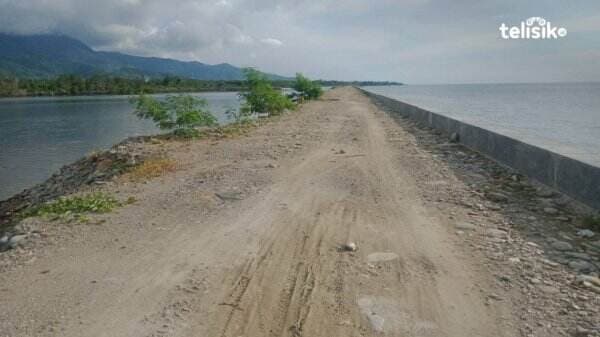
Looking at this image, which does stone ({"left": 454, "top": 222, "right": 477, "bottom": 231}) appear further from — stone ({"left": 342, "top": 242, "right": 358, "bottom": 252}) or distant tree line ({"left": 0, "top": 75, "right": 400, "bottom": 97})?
distant tree line ({"left": 0, "top": 75, "right": 400, "bottom": 97})

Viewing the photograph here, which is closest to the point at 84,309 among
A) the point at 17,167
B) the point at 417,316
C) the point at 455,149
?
the point at 417,316

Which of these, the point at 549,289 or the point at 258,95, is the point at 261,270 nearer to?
the point at 549,289

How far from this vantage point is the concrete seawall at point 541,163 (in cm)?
545

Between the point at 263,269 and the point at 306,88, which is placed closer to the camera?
the point at 263,269

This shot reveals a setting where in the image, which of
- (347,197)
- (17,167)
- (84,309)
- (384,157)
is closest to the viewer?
(84,309)

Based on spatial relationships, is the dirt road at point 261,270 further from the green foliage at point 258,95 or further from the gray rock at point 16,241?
the green foliage at point 258,95

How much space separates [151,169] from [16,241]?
12.6ft

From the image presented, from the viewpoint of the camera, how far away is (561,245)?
4.54 metres

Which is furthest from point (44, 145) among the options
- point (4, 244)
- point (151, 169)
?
point (4, 244)

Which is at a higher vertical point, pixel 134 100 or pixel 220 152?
pixel 134 100

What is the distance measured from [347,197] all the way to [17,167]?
18.0 meters

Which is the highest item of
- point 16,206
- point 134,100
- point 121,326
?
point 134,100

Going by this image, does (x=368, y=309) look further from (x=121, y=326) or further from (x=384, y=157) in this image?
(x=384, y=157)

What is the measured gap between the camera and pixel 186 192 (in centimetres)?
712
